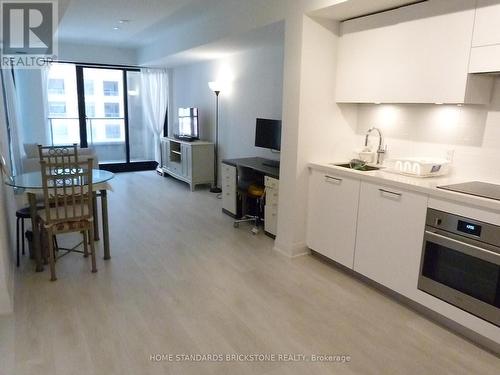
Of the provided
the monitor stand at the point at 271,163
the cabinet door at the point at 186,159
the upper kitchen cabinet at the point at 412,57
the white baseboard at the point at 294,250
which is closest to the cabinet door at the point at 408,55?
the upper kitchen cabinet at the point at 412,57

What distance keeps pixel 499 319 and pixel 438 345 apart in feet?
1.27

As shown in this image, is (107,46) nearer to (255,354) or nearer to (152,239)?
(152,239)

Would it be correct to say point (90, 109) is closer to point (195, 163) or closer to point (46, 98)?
point (46, 98)

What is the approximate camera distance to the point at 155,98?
7.90 meters

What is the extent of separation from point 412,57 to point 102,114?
6.70 metres

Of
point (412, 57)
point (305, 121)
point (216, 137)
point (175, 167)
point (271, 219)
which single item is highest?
point (412, 57)

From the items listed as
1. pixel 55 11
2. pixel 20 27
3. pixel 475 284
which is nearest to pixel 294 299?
pixel 475 284

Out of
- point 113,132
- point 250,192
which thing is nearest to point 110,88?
point 113,132

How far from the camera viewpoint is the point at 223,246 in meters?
3.87

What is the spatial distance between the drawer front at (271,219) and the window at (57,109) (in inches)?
213

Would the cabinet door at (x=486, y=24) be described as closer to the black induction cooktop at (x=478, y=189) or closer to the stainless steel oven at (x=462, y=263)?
the black induction cooktop at (x=478, y=189)

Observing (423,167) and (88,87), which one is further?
(88,87)

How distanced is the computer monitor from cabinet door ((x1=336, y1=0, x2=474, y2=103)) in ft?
3.83

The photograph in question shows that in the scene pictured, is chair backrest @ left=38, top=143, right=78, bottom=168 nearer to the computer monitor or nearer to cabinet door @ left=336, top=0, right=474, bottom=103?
the computer monitor
